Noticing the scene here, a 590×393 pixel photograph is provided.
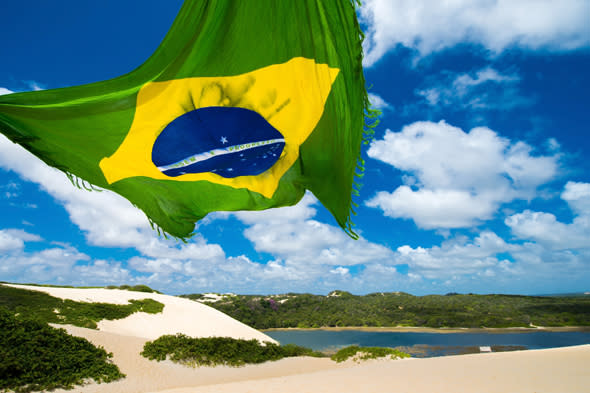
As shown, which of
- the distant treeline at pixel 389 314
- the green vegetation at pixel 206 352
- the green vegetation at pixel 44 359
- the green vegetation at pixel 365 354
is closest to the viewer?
the green vegetation at pixel 44 359

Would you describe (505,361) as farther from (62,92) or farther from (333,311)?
(333,311)

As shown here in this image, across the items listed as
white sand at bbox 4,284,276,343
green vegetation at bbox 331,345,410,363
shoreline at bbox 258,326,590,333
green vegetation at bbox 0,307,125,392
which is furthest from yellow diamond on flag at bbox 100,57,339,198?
shoreline at bbox 258,326,590,333

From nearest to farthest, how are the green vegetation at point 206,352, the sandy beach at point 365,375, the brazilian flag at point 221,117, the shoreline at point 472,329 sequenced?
the brazilian flag at point 221,117 < the sandy beach at point 365,375 < the green vegetation at point 206,352 < the shoreline at point 472,329

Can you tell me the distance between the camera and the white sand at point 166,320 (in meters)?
18.4

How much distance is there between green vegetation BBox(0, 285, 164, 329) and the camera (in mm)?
16406

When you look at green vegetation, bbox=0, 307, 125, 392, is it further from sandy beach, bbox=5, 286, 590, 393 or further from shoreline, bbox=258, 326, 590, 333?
shoreline, bbox=258, 326, 590, 333

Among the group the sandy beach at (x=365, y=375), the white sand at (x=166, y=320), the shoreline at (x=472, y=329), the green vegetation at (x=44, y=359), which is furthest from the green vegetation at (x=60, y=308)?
the shoreline at (x=472, y=329)

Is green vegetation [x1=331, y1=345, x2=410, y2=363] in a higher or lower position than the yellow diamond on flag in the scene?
lower

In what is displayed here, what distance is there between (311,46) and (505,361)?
1143 centimetres

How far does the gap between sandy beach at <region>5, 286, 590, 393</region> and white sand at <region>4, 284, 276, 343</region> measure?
5051 millimetres

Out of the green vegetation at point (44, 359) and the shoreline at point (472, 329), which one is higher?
the green vegetation at point (44, 359)

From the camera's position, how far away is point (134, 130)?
399cm

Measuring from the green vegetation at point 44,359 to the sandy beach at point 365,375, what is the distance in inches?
22.4

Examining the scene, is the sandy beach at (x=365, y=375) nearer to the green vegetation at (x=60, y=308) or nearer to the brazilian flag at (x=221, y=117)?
the green vegetation at (x=60, y=308)
